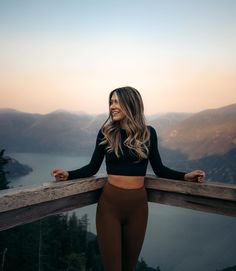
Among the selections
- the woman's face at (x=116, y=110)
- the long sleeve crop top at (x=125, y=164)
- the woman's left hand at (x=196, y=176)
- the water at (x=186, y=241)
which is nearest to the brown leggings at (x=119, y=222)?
the long sleeve crop top at (x=125, y=164)

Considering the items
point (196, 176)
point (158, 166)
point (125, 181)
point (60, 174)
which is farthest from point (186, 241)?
point (60, 174)

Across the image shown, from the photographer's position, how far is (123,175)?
2.44 m

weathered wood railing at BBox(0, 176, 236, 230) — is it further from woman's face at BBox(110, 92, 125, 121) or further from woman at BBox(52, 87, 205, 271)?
woman's face at BBox(110, 92, 125, 121)

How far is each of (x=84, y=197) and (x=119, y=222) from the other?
0.35m

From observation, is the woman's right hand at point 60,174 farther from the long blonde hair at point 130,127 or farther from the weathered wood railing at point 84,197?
the long blonde hair at point 130,127

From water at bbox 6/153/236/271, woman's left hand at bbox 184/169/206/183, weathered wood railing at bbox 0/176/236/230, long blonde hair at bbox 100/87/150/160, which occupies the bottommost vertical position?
water at bbox 6/153/236/271

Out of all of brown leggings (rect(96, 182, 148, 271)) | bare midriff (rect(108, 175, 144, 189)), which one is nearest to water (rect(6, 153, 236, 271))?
brown leggings (rect(96, 182, 148, 271))

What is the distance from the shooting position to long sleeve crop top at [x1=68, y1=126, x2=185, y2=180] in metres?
2.46

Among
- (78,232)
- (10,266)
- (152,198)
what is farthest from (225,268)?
(152,198)

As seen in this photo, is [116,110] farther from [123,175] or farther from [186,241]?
[186,241]

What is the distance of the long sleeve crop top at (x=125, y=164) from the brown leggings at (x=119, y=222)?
0.15 metres

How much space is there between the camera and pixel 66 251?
37375 millimetres

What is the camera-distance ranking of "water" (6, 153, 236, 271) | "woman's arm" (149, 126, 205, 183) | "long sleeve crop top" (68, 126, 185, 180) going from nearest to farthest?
"long sleeve crop top" (68, 126, 185, 180) → "woman's arm" (149, 126, 205, 183) → "water" (6, 153, 236, 271)

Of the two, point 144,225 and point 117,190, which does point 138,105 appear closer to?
point 117,190
